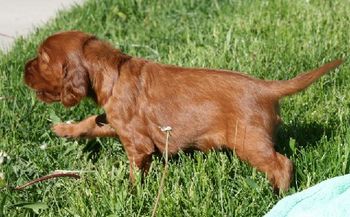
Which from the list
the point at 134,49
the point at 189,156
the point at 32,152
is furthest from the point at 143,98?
the point at 134,49

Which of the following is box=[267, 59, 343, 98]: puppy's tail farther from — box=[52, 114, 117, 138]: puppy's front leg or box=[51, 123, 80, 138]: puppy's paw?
box=[51, 123, 80, 138]: puppy's paw

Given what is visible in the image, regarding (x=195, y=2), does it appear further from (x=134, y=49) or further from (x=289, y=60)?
(x=289, y=60)

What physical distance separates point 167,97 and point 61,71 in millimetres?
596

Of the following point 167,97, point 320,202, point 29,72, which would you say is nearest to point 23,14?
Result: point 29,72

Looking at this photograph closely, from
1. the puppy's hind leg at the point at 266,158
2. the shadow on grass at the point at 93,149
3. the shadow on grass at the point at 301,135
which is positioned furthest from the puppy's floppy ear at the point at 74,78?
the shadow on grass at the point at 301,135

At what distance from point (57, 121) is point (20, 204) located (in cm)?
104

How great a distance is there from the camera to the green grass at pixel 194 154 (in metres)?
3.43

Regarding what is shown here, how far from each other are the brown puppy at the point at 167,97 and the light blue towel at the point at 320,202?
41 centimetres

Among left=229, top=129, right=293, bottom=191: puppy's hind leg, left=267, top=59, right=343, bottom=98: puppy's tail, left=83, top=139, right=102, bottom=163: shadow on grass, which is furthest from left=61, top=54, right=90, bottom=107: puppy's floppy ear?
left=267, top=59, right=343, bottom=98: puppy's tail

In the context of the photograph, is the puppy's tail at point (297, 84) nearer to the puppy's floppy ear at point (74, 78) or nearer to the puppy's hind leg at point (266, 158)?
the puppy's hind leg at point (266, 158)

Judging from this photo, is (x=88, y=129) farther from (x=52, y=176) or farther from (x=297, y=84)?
(x=297, y=84)

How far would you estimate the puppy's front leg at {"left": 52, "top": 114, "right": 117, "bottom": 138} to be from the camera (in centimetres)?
410

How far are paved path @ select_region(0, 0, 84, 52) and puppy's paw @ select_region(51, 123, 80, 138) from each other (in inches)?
78.2

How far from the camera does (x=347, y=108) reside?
14.3ft
